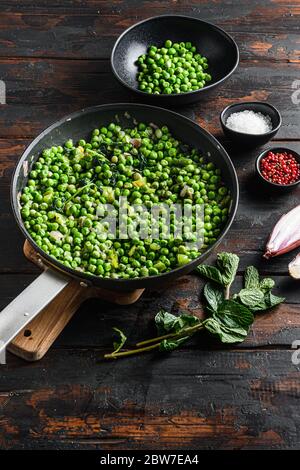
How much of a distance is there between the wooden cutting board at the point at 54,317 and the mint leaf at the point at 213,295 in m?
0.23

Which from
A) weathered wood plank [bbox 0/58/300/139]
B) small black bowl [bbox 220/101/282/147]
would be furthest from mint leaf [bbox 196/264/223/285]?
weathered wood plank [bbox 0/58/300/139]

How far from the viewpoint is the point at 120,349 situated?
87.5 inches

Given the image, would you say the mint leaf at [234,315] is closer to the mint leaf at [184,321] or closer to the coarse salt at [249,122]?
the mint leaf at [184,321]

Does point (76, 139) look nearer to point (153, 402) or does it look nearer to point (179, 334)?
point (179, 334)

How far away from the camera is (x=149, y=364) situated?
2.20m

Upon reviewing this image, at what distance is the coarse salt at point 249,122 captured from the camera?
2.76 metres

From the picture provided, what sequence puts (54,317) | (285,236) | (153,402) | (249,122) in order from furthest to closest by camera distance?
(249,122) < (285,236) < (54,317) < (153,402)

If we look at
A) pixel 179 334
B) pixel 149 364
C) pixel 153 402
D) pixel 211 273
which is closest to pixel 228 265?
pixel 211 273

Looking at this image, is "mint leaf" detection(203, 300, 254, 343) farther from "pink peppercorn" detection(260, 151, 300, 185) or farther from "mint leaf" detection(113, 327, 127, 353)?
"pink peppercorn" detection(260, 151, 300, 185)

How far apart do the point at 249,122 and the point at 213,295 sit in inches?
32.7

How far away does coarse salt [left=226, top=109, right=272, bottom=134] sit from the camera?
2758mm

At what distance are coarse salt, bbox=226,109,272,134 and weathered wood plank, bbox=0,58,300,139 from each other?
3.9 inches

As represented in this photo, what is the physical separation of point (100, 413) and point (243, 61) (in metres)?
1.84
